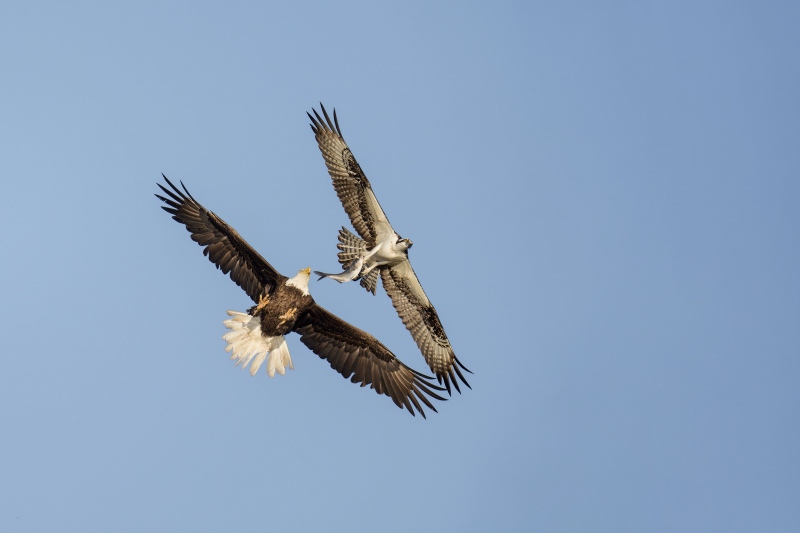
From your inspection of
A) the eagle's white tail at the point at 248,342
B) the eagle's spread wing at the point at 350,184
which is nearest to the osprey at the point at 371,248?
the eagle's spread wing at the point at 350,184

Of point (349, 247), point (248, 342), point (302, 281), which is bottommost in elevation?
point (248, 342)

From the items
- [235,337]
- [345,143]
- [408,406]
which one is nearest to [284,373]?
[235,337]

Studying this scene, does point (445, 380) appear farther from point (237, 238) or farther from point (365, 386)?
point (237, 238)

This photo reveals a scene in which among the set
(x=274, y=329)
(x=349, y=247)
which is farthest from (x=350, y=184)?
(x=274, y=329)

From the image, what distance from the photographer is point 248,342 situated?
16.5 m

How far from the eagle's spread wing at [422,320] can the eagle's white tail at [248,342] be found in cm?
223

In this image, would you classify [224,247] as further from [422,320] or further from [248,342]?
[422,320]

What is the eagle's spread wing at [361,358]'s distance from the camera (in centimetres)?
1636

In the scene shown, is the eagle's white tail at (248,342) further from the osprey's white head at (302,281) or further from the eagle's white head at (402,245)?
the eagle's white head at (402,245)

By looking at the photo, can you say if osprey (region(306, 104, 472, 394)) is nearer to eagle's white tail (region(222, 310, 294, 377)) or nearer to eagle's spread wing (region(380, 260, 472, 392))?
eagle's spread wing (region(380, 260, 472, 392))

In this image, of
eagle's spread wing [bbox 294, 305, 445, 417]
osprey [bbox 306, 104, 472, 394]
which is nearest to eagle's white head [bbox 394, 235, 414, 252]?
osprey [bbox 306, 104, 472, 394]

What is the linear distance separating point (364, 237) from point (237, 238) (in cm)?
209

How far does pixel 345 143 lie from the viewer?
55.6 ft

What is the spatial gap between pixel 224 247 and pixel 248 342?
1.49 m
